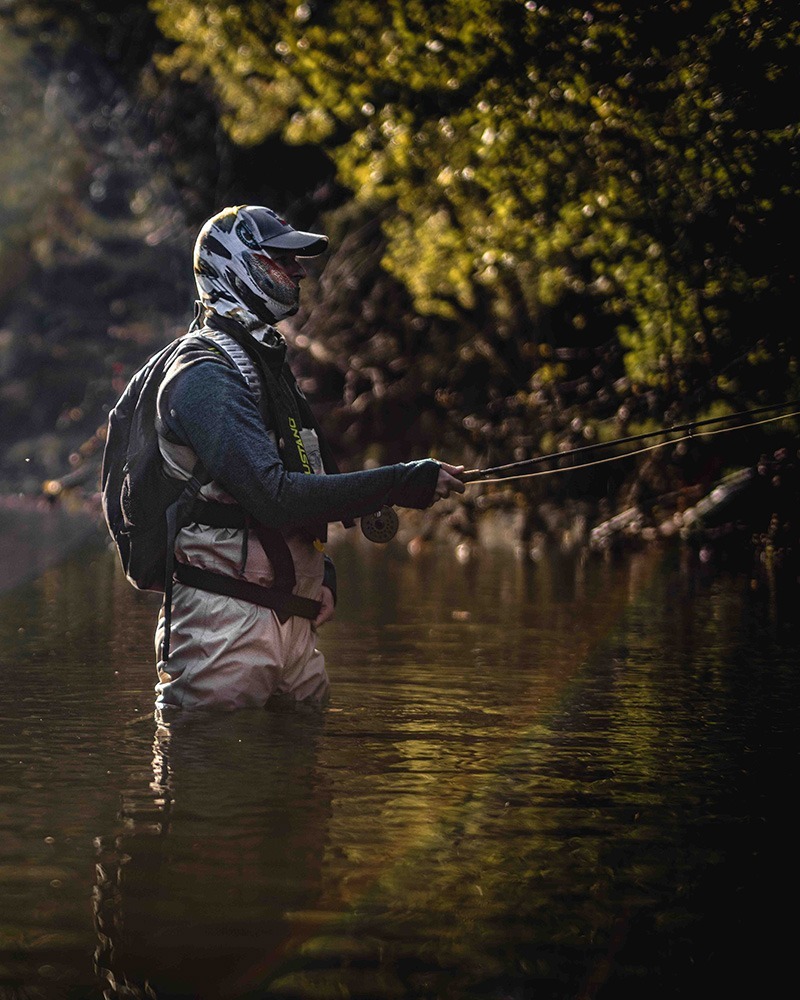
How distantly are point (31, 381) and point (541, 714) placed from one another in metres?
33.5

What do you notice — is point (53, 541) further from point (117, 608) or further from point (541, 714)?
point (541, 714)

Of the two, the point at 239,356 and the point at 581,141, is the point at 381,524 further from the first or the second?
the point at 581,141

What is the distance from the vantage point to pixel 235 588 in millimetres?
6395

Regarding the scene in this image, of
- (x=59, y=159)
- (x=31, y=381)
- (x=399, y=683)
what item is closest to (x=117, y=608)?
(x=399, y=683)

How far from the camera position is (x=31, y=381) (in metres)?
39.9

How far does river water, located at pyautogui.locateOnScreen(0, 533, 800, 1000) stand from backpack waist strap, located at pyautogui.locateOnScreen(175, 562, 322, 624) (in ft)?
1.34

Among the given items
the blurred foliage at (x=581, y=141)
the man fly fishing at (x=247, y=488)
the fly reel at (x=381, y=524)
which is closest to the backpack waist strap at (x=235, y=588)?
the man fly fishing at (x=247, y=488)

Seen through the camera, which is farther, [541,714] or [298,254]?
[541,714]

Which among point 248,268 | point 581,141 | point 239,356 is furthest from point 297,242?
point 581,141

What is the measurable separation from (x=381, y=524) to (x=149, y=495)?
83 cm

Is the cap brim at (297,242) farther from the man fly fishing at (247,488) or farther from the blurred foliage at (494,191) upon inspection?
the blurred foliage at (494,191)

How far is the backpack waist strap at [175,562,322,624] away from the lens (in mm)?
6391

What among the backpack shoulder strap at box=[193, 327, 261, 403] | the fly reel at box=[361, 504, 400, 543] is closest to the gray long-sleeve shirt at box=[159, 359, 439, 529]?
the backpack shoulder strap at box=[193, 327, 261, 403]

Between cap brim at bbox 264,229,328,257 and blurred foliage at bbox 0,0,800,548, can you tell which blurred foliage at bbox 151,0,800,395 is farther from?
cap brim at bbox 264,229,328,257
